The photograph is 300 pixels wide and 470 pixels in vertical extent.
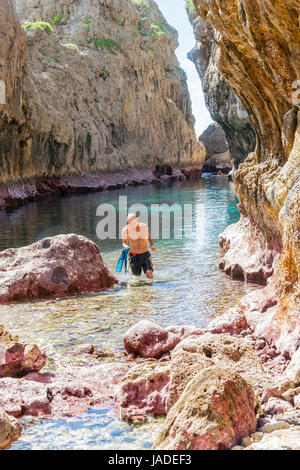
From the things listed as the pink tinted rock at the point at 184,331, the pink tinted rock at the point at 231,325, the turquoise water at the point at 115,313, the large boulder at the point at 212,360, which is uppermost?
the large boulder at the point at 212,360

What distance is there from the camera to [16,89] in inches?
1202

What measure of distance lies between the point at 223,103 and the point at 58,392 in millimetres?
28821

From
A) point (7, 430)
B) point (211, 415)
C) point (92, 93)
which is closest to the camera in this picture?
point (211, 415)

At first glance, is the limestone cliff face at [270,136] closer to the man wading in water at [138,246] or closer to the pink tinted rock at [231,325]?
the pink tinted rock at [231,325]

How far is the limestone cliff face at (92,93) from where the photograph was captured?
32.3 meters

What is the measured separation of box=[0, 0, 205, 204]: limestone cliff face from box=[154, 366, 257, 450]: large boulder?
26.3m

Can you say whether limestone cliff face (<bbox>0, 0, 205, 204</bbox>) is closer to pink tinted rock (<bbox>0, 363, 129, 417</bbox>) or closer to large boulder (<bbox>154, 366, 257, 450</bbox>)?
pink tinted rock (<bbox>0, 363, 129, 417</bbox>)

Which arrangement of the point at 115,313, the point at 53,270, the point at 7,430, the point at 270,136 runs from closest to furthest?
the point at 7,430 < the point at 115,313 < the point at 270,136 < the point at 53,270

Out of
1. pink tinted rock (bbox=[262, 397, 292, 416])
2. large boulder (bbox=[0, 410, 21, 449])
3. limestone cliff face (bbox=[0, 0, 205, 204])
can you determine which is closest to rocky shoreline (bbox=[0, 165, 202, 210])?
limestone cliff face (bbox=[0, 0, 205, 204])

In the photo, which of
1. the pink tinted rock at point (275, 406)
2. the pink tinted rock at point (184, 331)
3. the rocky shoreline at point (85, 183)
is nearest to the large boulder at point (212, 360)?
the pink tinted rock at point (275, 406)

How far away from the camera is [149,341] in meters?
6.58

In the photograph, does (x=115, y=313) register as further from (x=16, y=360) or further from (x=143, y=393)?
(x=143, y=393)

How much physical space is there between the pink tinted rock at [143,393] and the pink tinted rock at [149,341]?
3.97 feet

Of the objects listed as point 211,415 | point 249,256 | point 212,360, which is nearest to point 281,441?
point 211,415
